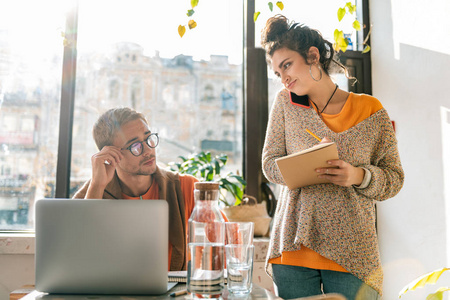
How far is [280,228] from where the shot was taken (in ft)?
4.44

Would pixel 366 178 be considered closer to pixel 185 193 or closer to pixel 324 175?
pixel 324 175

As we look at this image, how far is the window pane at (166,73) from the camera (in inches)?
107

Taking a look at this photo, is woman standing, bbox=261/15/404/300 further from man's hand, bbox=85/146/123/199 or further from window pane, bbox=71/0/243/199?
window pane, bbox=71/0/243/199

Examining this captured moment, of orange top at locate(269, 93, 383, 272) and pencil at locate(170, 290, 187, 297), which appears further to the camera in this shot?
orange top at locate(269, 93, 383, 272)

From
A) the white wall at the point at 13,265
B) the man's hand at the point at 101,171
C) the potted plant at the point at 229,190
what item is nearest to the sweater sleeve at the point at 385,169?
the man's hand at the point at 101,171

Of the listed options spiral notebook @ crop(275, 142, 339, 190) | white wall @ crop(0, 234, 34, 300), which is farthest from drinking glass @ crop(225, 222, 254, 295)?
white wall @ crop(0, 234, 34, 300)

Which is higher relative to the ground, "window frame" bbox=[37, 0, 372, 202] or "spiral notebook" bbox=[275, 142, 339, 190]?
"window frame" bbox=[37, 0, 372, 202]

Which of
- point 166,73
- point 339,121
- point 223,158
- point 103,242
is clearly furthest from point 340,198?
point 166,73

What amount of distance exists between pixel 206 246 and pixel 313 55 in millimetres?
832

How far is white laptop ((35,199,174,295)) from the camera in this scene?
95cm

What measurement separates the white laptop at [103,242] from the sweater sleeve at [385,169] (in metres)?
0.68

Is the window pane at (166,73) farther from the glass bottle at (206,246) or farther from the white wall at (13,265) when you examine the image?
the glass bottle at (206,246)

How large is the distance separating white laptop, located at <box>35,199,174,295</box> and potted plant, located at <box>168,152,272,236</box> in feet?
4.84

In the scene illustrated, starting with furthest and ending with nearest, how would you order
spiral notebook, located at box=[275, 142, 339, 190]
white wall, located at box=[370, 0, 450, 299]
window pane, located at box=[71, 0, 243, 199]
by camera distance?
window pane, located at box=[71, 0, 243, 199] → white wall, located at box=[370, 0, 450, 299] → spiral notebook, located at box=[275, 142, 339, 190]
